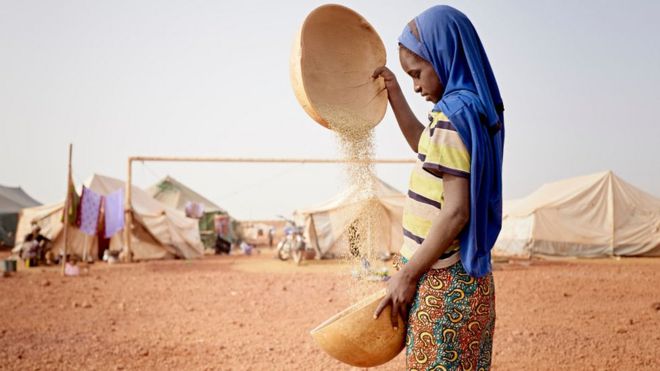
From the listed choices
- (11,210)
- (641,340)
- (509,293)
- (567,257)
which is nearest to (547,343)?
(641,340)

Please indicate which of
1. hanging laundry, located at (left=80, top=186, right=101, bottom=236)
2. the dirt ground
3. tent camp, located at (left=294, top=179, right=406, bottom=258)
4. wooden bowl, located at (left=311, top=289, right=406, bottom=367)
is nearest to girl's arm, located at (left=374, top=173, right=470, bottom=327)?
wooden bowl, located at (left=311, top=289, right=406, bottom=367)

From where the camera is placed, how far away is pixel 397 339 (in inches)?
64.2

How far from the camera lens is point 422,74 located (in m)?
1.64

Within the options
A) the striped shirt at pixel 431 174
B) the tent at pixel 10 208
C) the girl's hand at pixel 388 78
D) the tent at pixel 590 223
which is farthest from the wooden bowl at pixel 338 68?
the tent at pixel 10 208

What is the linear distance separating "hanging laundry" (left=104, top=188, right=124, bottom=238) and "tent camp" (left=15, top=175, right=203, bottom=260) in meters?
2.50

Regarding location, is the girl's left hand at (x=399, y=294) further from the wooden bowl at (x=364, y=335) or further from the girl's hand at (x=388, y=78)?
the girl's hand at (x=388, y=78)

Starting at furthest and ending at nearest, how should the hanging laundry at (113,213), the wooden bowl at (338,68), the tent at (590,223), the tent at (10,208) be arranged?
the tent at (10,208), the tent at (590,223), the hanging laundry at (113,213), the wooden bowl at (338,68)

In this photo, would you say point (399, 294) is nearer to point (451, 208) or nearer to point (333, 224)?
point (451, 208)

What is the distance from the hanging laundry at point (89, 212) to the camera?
12.0 meters

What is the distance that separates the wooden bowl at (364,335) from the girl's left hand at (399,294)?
24mm

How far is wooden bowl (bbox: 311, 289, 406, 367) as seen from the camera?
63.9 inches

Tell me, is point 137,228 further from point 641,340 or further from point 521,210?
point 641,340

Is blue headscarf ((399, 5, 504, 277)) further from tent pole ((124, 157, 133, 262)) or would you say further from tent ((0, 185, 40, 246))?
tent ((0, 185, 40, 246))

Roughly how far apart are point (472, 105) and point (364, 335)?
0.79 meters
